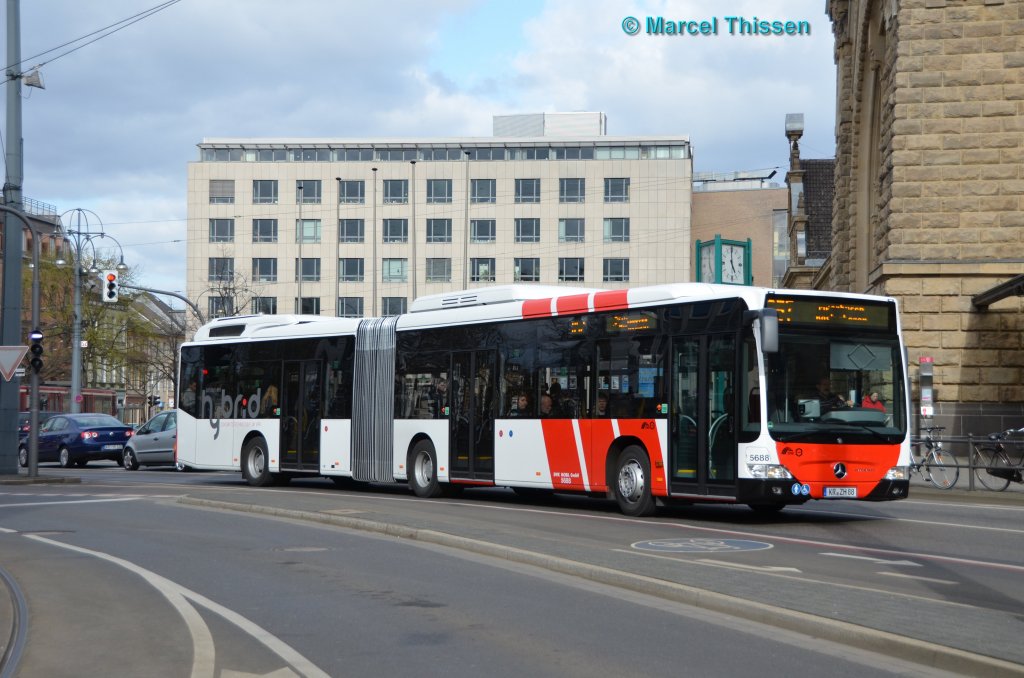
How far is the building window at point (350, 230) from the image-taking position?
268 feet

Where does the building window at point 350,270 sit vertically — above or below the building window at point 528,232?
below

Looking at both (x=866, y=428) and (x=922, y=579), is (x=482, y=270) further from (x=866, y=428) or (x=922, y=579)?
(x=922, y=579)

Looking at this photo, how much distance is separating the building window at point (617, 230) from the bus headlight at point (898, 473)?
6357 centimetres

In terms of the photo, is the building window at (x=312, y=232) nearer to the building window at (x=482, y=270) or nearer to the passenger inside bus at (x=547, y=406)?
the building window at (x=482, y=270)

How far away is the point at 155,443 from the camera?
35.6 metres

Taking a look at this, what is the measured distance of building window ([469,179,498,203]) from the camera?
80750mm

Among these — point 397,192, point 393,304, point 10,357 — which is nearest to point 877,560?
point 10,357

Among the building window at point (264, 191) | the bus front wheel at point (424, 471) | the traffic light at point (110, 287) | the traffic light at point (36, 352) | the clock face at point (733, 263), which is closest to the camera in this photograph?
the bus front wheel at point (424, 471)

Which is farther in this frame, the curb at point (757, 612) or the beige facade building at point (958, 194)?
the beige facade building at point (958, 194)

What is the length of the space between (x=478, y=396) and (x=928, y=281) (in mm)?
13423

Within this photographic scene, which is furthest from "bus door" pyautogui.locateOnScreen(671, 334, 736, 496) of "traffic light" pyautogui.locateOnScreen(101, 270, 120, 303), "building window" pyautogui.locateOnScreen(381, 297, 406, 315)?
"building window" pyautogui.locateOnScreen(381, 297, 406, 315)

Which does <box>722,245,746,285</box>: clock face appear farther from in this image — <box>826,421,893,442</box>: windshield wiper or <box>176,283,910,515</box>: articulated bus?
<box>826,421,893,442</box>: windshield wiper

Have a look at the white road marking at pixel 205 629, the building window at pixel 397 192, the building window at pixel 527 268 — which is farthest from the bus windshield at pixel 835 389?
the building window at pixel 397 192

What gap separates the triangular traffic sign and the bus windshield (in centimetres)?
1665
